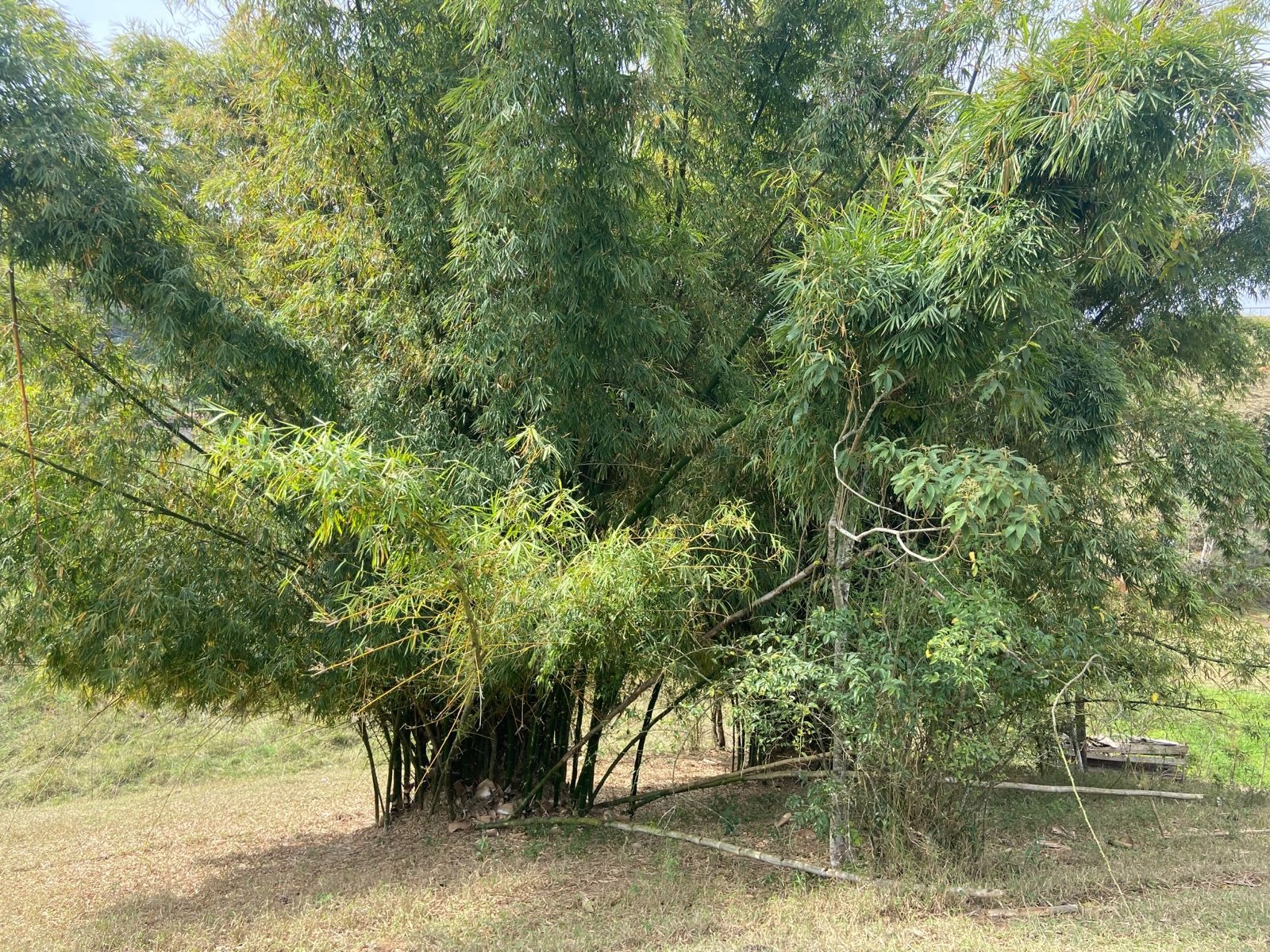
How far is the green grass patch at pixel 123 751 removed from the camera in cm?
879

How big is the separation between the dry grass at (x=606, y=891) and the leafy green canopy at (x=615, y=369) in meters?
0.58

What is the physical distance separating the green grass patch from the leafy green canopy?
5.06m

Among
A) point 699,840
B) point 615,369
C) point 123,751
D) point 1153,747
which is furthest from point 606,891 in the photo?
point 123,751

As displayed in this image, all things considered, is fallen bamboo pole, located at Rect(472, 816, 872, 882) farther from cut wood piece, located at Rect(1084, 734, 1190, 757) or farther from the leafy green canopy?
cut wood piece, located at Rect(1084, 734, 1190, 757)

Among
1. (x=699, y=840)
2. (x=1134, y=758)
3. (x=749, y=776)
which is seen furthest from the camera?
(x=1134, y=758)

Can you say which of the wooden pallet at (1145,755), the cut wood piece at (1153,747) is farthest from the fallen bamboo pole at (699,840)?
the cut wood piece at (1153,747)

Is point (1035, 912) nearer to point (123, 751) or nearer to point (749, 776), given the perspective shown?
point (749, 776)

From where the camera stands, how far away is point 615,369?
4.21 meters

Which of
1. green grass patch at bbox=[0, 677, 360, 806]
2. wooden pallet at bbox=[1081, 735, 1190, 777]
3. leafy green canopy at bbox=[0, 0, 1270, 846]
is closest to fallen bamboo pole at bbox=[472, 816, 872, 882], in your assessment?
leafy green canopy at bbox=[0, 0, 1270, 846]

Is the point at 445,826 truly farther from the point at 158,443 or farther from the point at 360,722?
the point at 158,443

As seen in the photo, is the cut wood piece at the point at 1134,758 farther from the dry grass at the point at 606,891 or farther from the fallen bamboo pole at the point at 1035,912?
the fallen bamboo pole at the point at 1035,912

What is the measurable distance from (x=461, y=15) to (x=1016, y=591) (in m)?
3.96


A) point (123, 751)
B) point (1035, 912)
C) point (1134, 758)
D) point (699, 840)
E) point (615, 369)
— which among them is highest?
point (615, 369)

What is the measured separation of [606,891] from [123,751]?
7797 millimetres
